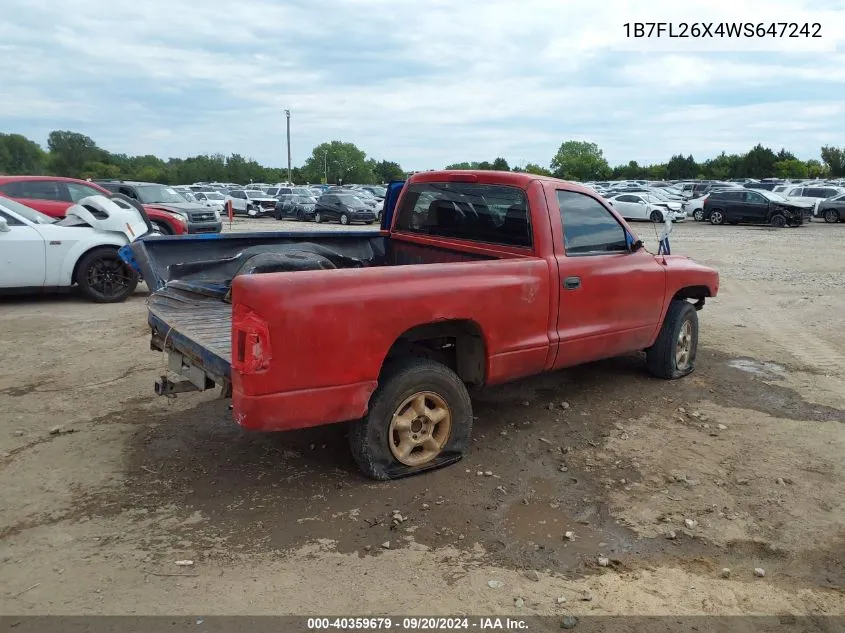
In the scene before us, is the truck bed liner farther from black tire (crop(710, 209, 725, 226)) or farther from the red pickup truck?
black tire (crop(710, 209, 725, 226))

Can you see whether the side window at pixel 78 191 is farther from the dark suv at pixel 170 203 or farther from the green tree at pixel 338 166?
the green tree at pixel 338 166

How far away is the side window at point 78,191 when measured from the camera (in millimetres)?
12491

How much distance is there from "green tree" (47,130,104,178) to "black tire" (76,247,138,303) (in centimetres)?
8016

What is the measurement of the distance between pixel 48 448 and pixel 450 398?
270 centimetres

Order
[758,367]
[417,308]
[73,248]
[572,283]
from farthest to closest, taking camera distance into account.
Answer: [73,248], [758,367], [572,283], [417,308]

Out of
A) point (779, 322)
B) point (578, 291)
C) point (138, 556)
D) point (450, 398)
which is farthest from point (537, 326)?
point (779, 322)

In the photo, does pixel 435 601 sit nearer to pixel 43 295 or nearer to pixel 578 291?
pixel 578 291

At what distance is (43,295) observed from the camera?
392 inches

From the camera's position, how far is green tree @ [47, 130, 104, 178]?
81.9 metres

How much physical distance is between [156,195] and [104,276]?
9703 mm

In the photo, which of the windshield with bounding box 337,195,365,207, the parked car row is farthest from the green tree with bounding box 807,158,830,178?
the windshield with bounding box 337,195,365,207

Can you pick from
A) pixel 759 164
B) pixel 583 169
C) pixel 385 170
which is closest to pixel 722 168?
pixel 759 164

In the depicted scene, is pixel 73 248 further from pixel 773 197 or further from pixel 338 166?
pixel 338 166

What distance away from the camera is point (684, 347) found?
6156 mm
